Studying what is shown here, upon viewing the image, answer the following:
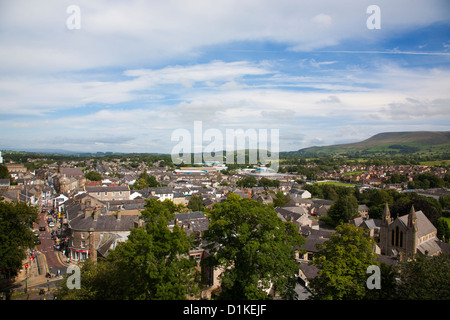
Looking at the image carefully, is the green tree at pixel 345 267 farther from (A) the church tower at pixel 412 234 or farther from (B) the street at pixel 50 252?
(B) the street at pixel 50 252

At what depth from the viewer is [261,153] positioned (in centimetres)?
18975

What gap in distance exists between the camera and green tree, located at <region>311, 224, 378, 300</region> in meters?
15.0

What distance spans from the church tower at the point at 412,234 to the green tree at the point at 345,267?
19.0 meters

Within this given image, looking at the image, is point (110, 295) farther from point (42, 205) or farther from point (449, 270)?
point (42, 205)

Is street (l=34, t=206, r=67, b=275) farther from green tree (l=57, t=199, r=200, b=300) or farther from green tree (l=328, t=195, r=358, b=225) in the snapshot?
green tree (l=328, t=195, r=358, b=225)

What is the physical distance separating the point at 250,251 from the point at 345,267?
17.6 feet

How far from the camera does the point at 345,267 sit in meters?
15.5

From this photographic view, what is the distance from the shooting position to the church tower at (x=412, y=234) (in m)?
31.4

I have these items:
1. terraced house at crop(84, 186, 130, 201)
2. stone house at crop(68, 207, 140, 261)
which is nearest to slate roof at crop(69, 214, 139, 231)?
stone house at crop(68, 207, 140, 261)

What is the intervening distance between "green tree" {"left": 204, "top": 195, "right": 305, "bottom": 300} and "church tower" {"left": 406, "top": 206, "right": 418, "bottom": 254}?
2229 cm

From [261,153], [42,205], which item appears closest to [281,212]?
[42,205]

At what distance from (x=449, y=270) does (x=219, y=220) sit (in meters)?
11.3

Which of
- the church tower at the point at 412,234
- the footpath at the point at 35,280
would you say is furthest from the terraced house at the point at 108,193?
the church tower at the point at 412,234

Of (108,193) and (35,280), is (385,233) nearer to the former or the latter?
(35,280)
